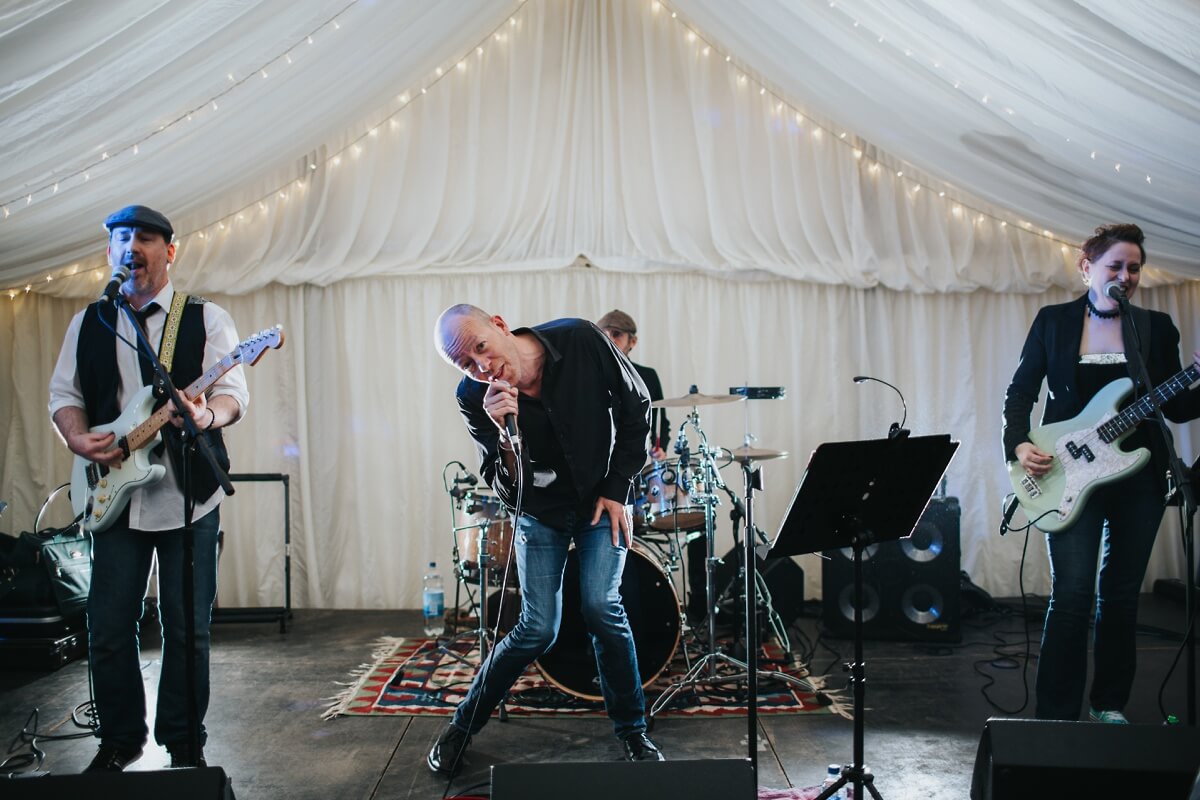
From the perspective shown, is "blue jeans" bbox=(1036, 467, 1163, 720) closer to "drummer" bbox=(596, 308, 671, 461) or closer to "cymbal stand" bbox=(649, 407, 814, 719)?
"cymbal stand" bbox=(649, 407, 814, 719)

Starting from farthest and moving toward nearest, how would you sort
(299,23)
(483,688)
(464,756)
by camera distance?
(299,23) → (464,756) → (483,688)

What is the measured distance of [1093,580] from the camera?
3.23m

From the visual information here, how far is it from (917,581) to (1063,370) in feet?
7.71

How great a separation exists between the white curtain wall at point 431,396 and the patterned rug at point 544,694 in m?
1.76

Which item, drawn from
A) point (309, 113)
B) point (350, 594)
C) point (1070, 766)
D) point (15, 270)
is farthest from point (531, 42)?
point (1070, 766)

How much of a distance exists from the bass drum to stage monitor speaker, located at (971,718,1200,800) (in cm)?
204

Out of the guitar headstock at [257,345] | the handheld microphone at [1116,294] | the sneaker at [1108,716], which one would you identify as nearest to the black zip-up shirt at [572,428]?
the guitar headstock at [257,345]

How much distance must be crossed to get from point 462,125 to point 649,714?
4513 mm

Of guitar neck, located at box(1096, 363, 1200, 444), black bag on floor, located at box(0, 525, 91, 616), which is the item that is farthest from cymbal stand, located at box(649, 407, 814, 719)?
black bag on floor, located at box(0, 525, 91, 616)

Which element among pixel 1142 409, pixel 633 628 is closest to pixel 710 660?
pixel 633 628

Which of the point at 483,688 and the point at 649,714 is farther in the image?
the point at 649,714

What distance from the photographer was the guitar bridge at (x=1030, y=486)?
10.9 feet

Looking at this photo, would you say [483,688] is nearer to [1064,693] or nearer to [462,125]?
[1064,693]

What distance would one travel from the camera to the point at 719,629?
218 inches
